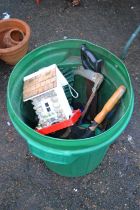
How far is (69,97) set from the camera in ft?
6.08

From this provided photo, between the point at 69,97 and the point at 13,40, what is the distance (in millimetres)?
663

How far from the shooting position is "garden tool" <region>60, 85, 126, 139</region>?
1.51m

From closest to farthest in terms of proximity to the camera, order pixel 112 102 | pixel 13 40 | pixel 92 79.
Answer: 1. pixel 112 102
2. pixel 92 79
3. pixel 13 40

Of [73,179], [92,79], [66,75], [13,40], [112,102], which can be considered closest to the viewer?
[112,102]

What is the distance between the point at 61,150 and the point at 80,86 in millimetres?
518

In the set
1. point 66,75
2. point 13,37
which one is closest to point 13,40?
point 13,37

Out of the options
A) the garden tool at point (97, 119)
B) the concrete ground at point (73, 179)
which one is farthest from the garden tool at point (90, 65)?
the concrete ground at point (73, 179)

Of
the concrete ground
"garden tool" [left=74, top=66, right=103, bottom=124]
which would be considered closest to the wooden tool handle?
"garden tool" [left=74, top=66, right=103, bottom=124]

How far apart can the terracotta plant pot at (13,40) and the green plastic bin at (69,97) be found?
1.69ft

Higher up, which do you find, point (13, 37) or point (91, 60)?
point (91, 60)

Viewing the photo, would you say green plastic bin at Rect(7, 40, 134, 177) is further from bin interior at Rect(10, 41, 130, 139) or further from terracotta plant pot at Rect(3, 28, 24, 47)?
terracotta plant pot at Rect(3, 28, 24, 47)

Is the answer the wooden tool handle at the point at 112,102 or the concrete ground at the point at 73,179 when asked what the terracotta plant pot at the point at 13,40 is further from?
the wooden tool handle at the point at 112,102

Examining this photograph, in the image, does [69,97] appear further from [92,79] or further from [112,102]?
[112,102]

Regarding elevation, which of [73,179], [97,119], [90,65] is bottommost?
[73,179]
